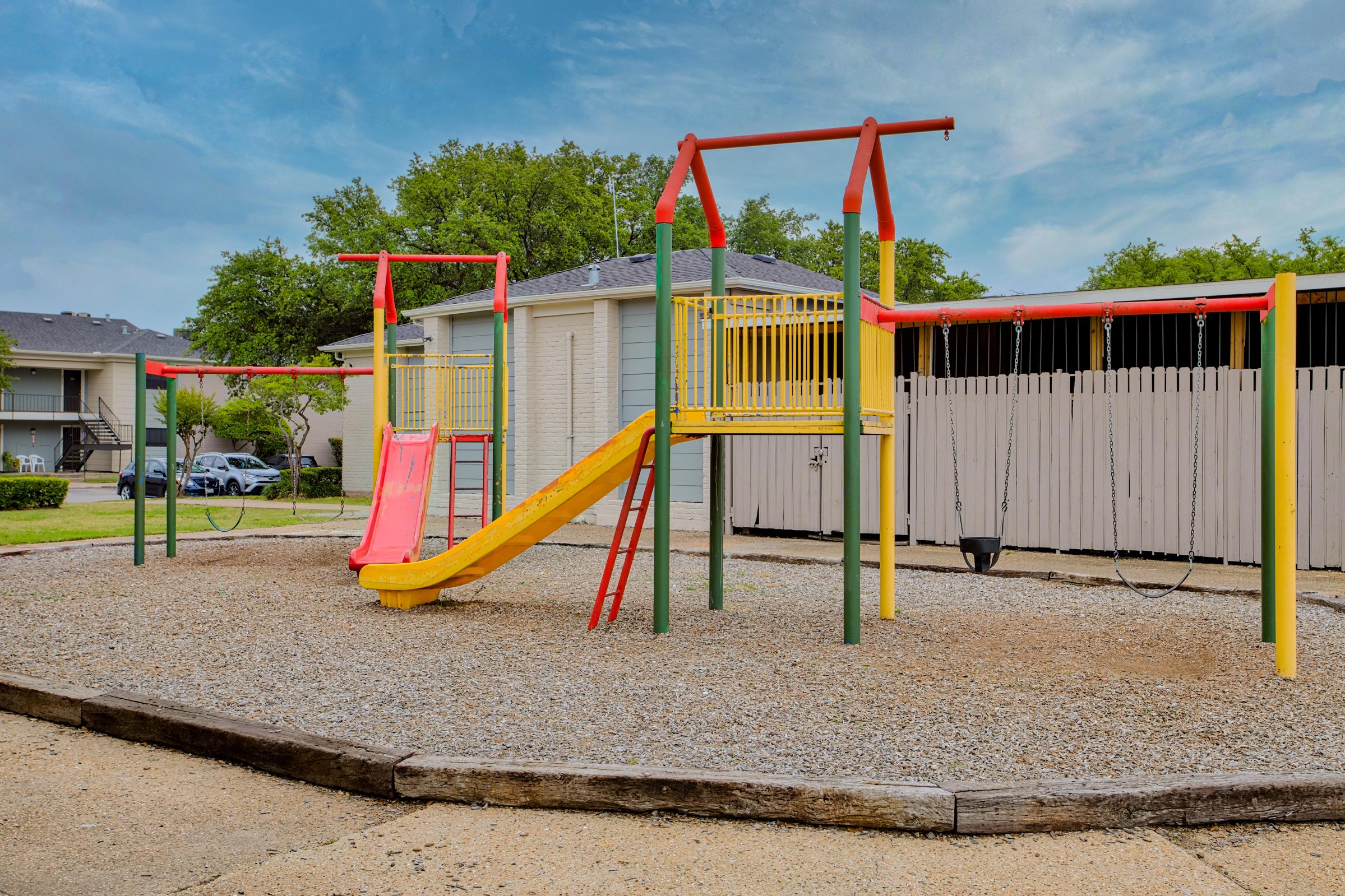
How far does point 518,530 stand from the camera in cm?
794

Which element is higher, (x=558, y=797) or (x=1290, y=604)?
(x=1290, y=604)

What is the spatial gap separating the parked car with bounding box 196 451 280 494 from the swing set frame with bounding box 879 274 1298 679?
1006 inches

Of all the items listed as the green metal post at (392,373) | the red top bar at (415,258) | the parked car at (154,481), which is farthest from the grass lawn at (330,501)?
the red top bar at (415,258)

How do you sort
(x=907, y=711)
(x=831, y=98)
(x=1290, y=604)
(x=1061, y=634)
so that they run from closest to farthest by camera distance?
(x=907, y=711) → (x=1290, y=604) → (x=1061, y=634) → (x=831, y=98)

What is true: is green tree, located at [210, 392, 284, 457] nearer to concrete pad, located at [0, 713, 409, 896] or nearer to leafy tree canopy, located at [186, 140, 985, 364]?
leafy tree canopy, located at [186, 140, 985, 364]

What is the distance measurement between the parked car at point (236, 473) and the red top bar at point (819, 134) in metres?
24.1

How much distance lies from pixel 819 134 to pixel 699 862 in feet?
18.2

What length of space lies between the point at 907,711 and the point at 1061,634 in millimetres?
2901

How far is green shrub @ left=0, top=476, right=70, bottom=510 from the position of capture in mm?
21688

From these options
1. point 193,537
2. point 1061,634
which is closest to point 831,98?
point 193,537

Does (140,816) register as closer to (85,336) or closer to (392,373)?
(392,373)

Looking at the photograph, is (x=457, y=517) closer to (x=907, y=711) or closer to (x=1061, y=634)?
(x=1061, y=634)

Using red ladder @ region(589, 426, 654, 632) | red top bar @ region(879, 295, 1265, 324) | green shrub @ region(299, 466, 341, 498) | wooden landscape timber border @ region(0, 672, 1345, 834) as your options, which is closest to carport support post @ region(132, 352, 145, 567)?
red ladder @ region(589, 426, 654, 632)

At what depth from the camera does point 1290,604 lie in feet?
19.1
